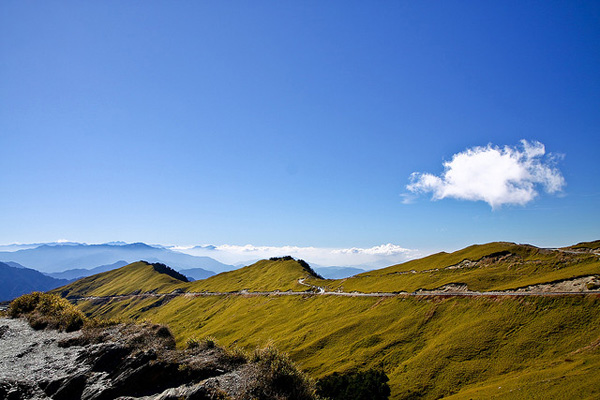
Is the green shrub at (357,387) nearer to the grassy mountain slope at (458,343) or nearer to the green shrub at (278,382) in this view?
the grassy mountain slope at (458,343)

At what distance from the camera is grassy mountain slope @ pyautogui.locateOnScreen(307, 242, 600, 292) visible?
6119 cm

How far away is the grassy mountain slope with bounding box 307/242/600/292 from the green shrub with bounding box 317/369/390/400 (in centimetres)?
3668

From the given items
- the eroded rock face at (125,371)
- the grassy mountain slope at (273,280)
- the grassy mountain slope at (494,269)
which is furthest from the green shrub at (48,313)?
the grassy mountain slope at (494,269)

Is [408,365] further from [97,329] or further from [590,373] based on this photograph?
[97,329]

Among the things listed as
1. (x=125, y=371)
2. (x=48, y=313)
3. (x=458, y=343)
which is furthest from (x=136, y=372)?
(x=48, y=313)

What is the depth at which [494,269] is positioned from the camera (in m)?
75.8

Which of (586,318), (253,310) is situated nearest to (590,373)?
(586,318)

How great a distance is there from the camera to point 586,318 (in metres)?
44.1

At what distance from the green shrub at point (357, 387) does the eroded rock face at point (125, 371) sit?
15.1 meters

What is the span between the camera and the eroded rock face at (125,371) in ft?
115

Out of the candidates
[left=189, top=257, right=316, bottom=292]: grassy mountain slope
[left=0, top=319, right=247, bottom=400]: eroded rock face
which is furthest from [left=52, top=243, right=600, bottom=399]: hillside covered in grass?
[left=189, top=257, right=316, bottom=292]: grassy mountain slope

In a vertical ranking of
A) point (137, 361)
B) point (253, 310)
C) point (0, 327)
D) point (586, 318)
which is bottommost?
point (253, 310)

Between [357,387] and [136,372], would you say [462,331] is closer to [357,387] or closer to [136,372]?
[357,387]

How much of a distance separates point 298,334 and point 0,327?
77.3 m
